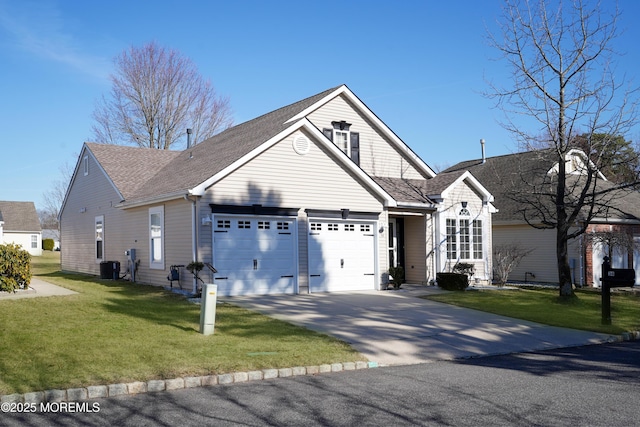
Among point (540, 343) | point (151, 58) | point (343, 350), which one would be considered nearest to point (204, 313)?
point (343, 350)

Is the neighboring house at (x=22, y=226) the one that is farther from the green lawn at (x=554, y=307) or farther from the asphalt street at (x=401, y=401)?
the asphalt street at (x=401, y=401)

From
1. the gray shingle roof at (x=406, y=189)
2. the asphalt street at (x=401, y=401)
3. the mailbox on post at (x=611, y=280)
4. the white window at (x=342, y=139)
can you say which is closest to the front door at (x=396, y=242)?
the gray shingle roof at (x=406, y=189)

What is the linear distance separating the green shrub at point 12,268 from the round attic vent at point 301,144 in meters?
8.14

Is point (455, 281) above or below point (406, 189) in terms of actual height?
below

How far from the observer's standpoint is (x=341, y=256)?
20.2 m

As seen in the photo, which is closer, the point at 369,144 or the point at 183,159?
the point at 369,144

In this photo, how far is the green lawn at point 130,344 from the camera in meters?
8.52

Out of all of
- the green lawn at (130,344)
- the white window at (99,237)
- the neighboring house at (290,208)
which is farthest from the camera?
the white window at (99,237)

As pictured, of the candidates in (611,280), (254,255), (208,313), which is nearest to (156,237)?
(254,255)

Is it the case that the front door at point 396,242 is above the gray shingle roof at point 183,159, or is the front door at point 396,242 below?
below

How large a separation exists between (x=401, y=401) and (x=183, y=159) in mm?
19818

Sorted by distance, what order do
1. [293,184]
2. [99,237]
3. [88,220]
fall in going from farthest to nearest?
1. [88,220]
2. [99,237]
3. [293,184]

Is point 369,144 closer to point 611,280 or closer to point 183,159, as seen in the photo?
point 183,159

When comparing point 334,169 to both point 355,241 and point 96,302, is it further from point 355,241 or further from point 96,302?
point 96,302
